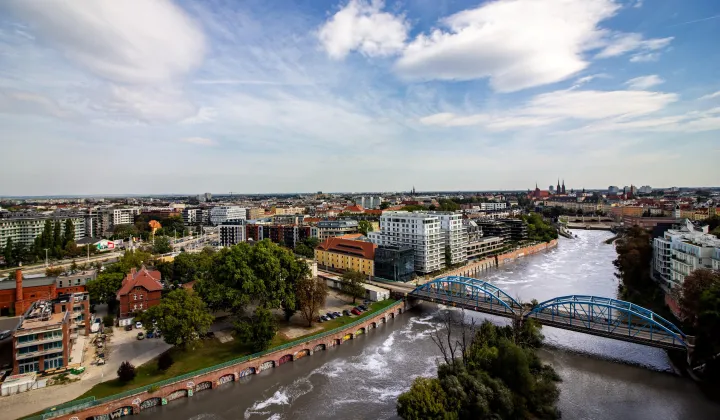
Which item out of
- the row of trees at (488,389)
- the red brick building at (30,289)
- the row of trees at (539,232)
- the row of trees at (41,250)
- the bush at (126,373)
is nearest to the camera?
the row of trees at (488,389)

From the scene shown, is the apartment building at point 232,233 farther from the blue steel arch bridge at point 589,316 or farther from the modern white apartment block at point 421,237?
the blue steel arch bridge at point 589,316

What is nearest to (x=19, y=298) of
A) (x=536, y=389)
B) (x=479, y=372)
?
Answer: (x=479, y=372)

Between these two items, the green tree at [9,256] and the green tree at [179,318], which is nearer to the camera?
the green tree at [179,318]

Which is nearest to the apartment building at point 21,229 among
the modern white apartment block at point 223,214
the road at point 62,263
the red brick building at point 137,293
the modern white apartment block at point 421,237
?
the road at point 62,263

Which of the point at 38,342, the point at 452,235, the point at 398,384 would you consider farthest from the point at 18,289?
the point at 452,235

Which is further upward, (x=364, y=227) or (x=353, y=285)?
(x=364, y=227)

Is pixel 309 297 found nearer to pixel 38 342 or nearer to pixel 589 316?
pixel 38 342

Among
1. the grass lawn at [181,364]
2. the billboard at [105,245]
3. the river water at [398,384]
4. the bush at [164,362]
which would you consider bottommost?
the river water at [398,384]
